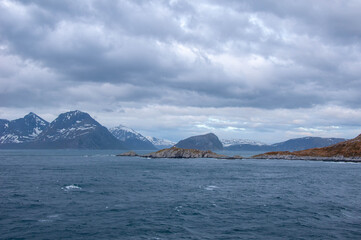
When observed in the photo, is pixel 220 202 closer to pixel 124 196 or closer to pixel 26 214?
pixel 124 196

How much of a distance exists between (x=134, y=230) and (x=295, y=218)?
26.4m

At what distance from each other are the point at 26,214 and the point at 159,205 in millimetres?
23213

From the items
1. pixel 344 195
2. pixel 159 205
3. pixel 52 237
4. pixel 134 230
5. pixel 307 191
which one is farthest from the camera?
pixel 307 191

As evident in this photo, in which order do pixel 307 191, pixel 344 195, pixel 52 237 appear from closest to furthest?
pixel 52 237, pixel 344 195, pixel 307 191

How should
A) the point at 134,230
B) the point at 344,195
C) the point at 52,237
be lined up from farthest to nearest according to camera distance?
the point at 344,195
the point at 134,230
the point at 52,237

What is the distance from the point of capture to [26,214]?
48500 mm

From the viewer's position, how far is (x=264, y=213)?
50906 millimetres

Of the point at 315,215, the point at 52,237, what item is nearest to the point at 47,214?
the point at 52,237

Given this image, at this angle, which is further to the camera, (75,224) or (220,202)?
(220,202)

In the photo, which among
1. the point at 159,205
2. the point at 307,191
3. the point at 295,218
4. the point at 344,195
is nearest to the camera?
the point at 295,218

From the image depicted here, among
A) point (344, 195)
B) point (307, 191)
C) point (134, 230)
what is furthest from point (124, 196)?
point (344, 195)

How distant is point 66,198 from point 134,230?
27.0 meters

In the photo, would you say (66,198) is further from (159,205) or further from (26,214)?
(159,205)

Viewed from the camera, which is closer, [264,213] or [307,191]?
[264,213]
